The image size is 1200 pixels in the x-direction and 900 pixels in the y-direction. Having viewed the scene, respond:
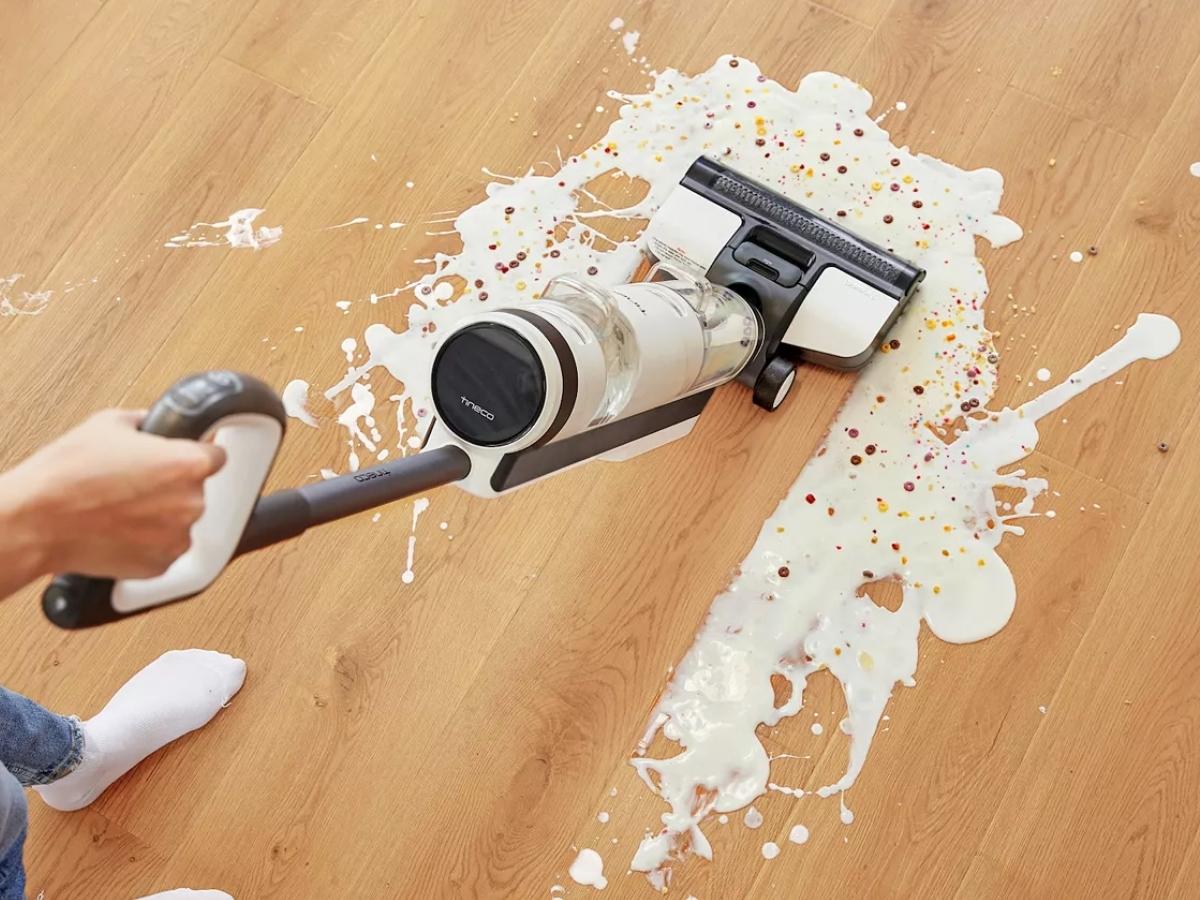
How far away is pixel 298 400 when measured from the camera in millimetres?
1389

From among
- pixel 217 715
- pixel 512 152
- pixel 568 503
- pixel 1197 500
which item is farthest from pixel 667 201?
pixel 217 715

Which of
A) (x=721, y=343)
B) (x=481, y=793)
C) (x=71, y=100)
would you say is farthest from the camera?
(x=71, y=100)

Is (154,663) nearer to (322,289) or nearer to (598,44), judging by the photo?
(322,289)

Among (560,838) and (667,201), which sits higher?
(667,201)

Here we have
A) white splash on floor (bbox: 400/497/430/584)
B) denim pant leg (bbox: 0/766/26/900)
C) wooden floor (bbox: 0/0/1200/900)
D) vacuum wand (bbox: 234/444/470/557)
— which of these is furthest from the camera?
white splash on floor (bbox: 400/497/430/584)

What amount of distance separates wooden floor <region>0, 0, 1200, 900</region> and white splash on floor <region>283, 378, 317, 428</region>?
0.02 meters

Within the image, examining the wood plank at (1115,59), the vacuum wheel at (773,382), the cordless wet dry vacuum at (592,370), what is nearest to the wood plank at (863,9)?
the wood plank at (1115,59)

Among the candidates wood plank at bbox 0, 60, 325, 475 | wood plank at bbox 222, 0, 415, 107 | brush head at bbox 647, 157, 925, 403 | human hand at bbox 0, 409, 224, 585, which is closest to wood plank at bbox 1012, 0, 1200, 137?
brush head at bbox 647, 157, 925, 403

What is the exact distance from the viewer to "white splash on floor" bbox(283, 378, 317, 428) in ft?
4.54

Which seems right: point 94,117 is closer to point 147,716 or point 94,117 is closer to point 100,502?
point 147,716

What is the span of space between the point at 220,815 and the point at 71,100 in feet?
3.11

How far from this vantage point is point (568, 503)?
52.1 inches

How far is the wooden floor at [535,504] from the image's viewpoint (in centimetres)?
120

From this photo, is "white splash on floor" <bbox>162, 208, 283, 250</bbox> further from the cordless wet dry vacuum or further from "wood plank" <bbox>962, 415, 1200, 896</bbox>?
"wood plank" <bbox>962, 415, 1200, 896</bbox>
